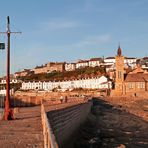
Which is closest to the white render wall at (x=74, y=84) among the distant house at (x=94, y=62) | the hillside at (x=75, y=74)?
the hillside at (x=75, y=74)

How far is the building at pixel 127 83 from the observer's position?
9619 centimetres

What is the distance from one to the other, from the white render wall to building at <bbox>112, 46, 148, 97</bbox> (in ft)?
59.8

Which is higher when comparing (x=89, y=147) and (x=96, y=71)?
(x=96, y=71)

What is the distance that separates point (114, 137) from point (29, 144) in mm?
12357

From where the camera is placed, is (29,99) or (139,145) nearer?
(139,145)

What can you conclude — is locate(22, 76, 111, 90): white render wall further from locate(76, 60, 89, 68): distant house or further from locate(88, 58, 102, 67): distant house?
locate(76, 60, 89, 68): distant house

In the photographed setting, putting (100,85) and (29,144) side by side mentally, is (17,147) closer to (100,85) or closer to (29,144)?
(29,144)

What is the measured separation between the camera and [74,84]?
14088 cm

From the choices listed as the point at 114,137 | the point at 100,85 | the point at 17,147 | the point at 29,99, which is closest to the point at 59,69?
the point at 100,85

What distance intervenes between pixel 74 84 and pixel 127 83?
45.5 m

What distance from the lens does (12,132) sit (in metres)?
17.2

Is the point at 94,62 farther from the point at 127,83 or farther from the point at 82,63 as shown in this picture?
the point at 127,83

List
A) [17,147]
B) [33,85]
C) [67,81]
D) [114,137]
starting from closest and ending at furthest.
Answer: [17,147] < [114,137] < [67,81] < [33,85]

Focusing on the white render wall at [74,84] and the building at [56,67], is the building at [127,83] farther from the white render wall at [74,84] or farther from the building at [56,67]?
the building at [56,67]
